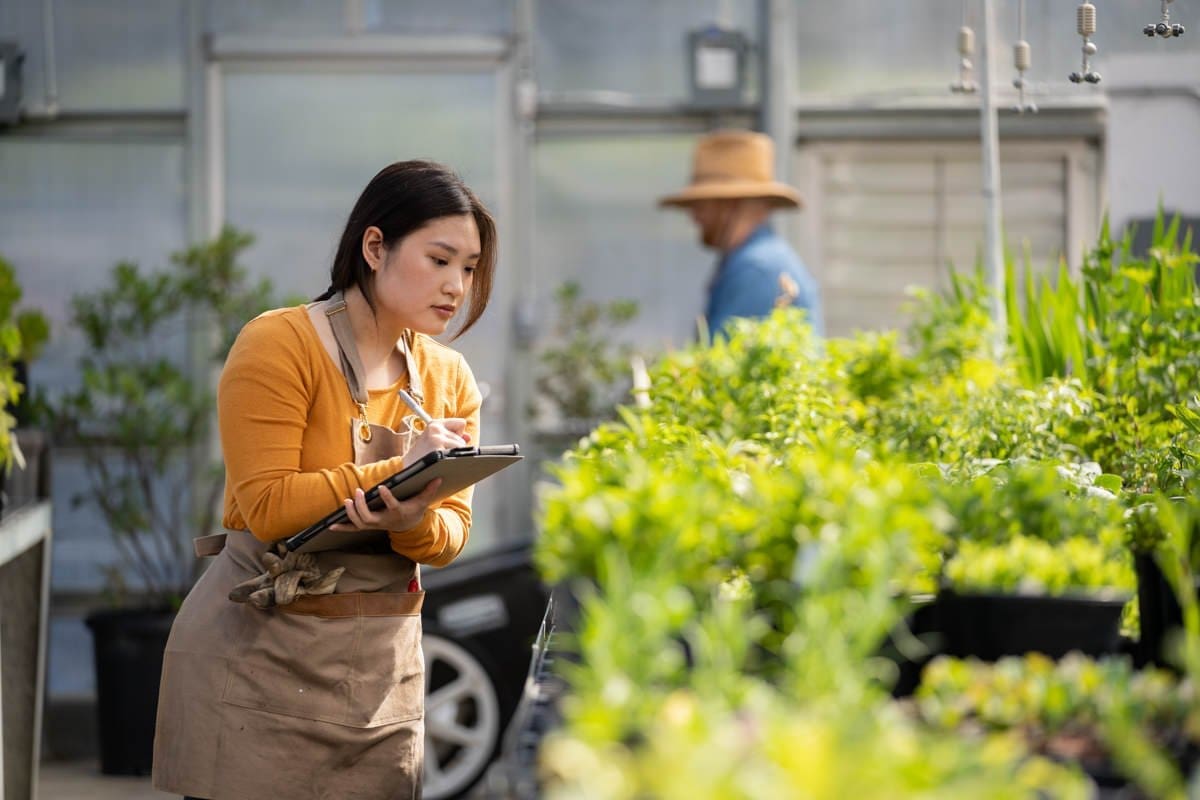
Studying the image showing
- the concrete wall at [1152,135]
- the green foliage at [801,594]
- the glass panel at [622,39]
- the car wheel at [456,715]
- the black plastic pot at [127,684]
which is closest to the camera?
the green foliage at [801,594]

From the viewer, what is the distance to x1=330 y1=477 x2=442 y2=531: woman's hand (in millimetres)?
2188

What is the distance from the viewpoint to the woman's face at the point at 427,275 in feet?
7.70

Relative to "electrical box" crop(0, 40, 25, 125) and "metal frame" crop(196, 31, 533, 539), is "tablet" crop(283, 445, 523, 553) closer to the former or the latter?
"metal frame" crop(196, 31, 533, 539)

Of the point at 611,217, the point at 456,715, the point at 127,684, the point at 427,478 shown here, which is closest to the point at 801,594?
the point at 427,478

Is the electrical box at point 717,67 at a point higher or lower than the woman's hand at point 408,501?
higher

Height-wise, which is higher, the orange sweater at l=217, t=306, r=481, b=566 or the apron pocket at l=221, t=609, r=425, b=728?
the orange sweater at l=217, t=306, r=481, b=566

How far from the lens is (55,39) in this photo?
5.74 metres

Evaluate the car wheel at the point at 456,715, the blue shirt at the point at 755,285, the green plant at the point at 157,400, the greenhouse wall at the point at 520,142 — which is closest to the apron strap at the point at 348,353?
the blue shirt at the point at 755,285

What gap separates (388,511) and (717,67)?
3924 mm

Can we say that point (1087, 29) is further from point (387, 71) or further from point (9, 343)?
point (387, 71)

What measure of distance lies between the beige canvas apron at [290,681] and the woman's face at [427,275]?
9 centimetres

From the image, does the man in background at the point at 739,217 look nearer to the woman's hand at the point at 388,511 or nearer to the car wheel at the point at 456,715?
the car wheel at the point at 456,715

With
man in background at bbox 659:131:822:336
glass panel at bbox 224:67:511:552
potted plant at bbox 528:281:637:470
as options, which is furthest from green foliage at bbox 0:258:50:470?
man in background at bbox 659:131:822:336

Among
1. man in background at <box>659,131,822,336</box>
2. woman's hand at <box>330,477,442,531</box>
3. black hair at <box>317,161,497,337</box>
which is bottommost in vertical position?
woman's hand at <box>330,477,442,531</box>
